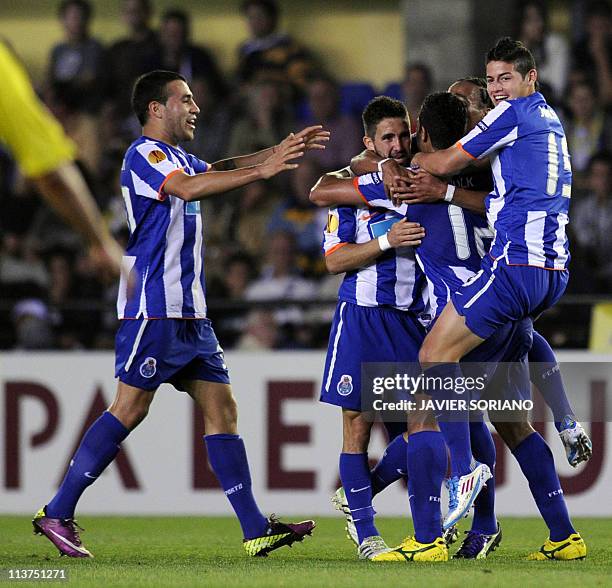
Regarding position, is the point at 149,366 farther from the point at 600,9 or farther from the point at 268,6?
Result: the point at 268,6

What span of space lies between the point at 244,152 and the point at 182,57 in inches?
47.2

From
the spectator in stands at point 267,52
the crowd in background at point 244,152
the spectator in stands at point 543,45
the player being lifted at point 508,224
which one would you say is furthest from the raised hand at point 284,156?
the spectator in stands at point 267,52

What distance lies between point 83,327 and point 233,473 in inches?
163

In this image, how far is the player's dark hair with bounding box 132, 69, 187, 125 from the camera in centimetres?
627

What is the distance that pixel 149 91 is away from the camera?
627 cm

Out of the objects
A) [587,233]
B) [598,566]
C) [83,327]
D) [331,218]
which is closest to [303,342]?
[83,327]

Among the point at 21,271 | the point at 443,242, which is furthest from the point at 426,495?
the point at 21,271

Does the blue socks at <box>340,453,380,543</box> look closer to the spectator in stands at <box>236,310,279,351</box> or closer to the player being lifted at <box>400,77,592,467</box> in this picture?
the player being lifted at <box>400,77,592,467</box>

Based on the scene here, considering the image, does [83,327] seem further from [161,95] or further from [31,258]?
[161,95]

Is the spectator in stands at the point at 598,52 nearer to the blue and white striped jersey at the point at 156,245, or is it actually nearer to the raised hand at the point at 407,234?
the raised hand at the point at 407,234

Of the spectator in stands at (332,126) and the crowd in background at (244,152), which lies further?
the spectator in stands at (332,126)

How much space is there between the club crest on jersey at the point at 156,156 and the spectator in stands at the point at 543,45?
5569 mm

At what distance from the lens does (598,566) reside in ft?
18.6

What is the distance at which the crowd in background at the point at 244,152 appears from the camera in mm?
9992
